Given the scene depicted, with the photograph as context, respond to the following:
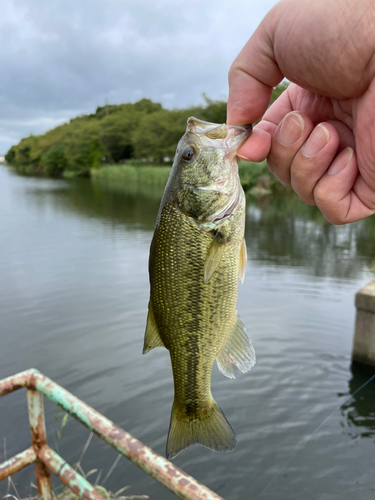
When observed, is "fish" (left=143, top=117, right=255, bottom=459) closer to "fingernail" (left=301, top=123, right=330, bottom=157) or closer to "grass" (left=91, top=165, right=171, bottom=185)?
"fingernail" (left=301, top=123, right=330, bottom=157)

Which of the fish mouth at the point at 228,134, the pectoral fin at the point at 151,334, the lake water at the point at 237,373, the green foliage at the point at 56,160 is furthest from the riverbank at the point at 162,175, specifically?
the pectoral fin at the point at 151,334

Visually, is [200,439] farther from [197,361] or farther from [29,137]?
[29,137]

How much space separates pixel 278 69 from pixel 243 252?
2.86 feet

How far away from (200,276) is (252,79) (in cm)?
98

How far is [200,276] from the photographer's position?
5.40 feet

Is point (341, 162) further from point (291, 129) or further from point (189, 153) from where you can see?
point (189, 153)

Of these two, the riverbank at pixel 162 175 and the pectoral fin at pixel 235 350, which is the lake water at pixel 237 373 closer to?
the pectoral fin at pixel 235 350

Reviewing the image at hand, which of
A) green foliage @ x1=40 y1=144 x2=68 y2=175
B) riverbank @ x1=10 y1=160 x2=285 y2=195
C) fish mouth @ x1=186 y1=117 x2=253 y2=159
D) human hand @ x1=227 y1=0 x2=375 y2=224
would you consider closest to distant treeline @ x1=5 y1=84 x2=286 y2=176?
green foliage @ x1=40 y1=144 x2=68 y2=175

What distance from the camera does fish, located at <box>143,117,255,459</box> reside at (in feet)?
5.35

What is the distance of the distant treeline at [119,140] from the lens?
46.7m

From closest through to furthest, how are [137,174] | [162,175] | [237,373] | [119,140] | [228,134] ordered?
1. [228,134]
2. [237,373]
3. [162,175]
4. [137,174]
5. [119,140]

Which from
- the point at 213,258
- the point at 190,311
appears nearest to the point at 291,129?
the point at 213,258

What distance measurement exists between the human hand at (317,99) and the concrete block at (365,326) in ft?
12.6

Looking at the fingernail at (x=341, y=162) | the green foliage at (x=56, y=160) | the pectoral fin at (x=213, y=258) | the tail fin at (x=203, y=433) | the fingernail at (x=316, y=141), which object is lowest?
the tail fin at (x=203, y=433)
